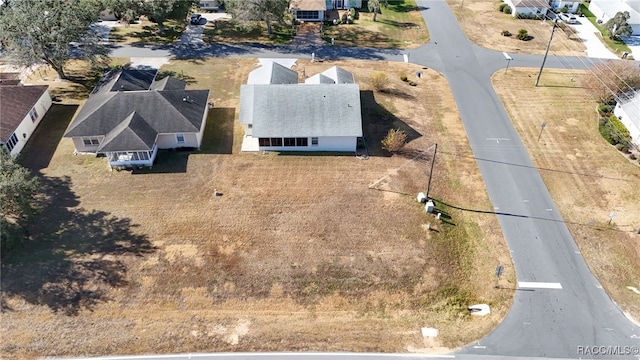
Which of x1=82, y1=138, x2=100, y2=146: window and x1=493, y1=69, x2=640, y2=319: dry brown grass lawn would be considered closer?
x1=493, y1=69, x2=640, y2=319: dry brown grass lawn

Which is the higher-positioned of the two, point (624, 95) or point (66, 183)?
point (624, 95)

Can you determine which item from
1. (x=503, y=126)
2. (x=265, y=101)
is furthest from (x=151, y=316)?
(x=503, y=126)

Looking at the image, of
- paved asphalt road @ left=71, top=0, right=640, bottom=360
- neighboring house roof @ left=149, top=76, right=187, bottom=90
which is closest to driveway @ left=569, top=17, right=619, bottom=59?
paved asphalt road @ left=71, top=0, right=640, bottom=360

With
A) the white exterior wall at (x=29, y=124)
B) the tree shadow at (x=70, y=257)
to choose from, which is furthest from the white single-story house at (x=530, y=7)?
the white exterior wall at (x=29, y=124)

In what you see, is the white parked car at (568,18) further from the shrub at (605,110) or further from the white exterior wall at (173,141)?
the white exterior wall at (173,141)

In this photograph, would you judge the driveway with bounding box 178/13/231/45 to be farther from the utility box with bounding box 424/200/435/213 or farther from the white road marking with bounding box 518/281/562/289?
the white road marking with bounding box 518/281/562/289

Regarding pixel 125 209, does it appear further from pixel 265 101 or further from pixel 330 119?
pixel 330 119
